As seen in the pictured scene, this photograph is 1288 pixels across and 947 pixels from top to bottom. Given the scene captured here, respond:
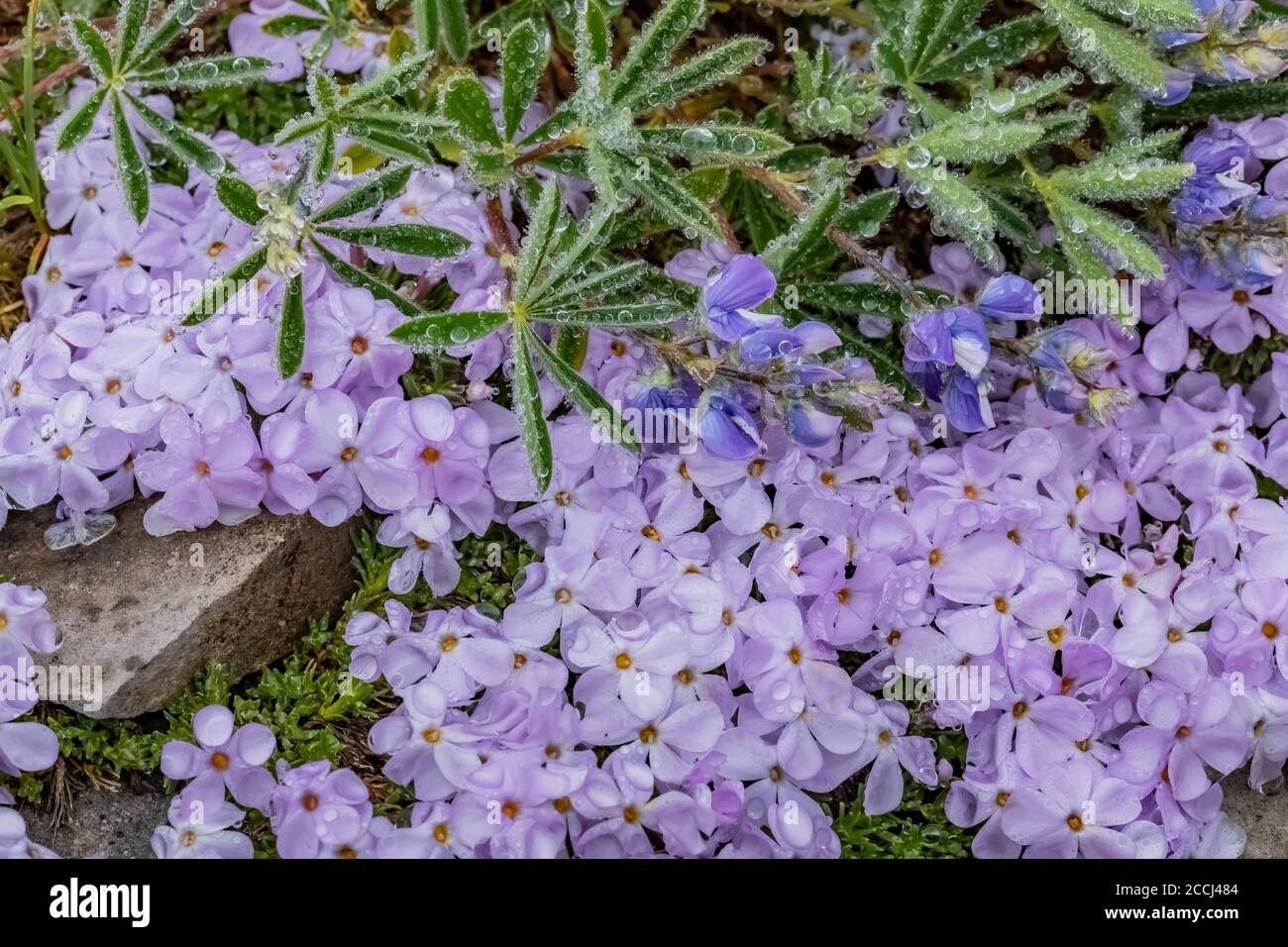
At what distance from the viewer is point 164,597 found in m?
3.36

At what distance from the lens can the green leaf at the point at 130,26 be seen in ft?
10.9

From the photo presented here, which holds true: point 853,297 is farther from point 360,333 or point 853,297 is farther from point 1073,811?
point 1073,811

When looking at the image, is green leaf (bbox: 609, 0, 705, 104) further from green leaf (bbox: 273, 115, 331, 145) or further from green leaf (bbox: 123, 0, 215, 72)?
green leaf (bbox: 123, 0, 215, 72)

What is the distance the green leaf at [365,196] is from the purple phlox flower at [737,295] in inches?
35.7

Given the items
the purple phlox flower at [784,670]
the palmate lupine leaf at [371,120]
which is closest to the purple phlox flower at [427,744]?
the purple phlox flower at [784,670]

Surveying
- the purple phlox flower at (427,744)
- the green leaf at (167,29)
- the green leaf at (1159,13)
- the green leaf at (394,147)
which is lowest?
the purple phlox flower at (427,744)

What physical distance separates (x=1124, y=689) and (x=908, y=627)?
2.15ft

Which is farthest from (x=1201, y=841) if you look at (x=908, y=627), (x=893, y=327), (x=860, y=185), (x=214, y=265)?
(x=214, y=265)

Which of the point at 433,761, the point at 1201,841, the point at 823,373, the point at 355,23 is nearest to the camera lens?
the point at 823,373

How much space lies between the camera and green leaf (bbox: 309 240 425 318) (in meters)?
3.36

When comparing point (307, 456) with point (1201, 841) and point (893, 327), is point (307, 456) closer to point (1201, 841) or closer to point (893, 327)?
point (893, 327)

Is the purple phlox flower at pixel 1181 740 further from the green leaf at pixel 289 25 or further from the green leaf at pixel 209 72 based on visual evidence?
the green leaf at pixel 289 25

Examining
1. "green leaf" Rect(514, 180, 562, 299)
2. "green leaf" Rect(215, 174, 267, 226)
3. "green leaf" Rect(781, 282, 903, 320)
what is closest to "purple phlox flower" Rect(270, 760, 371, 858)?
"green leaf" Rect(514, 180, 562, 299)

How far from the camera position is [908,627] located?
11.2ft
